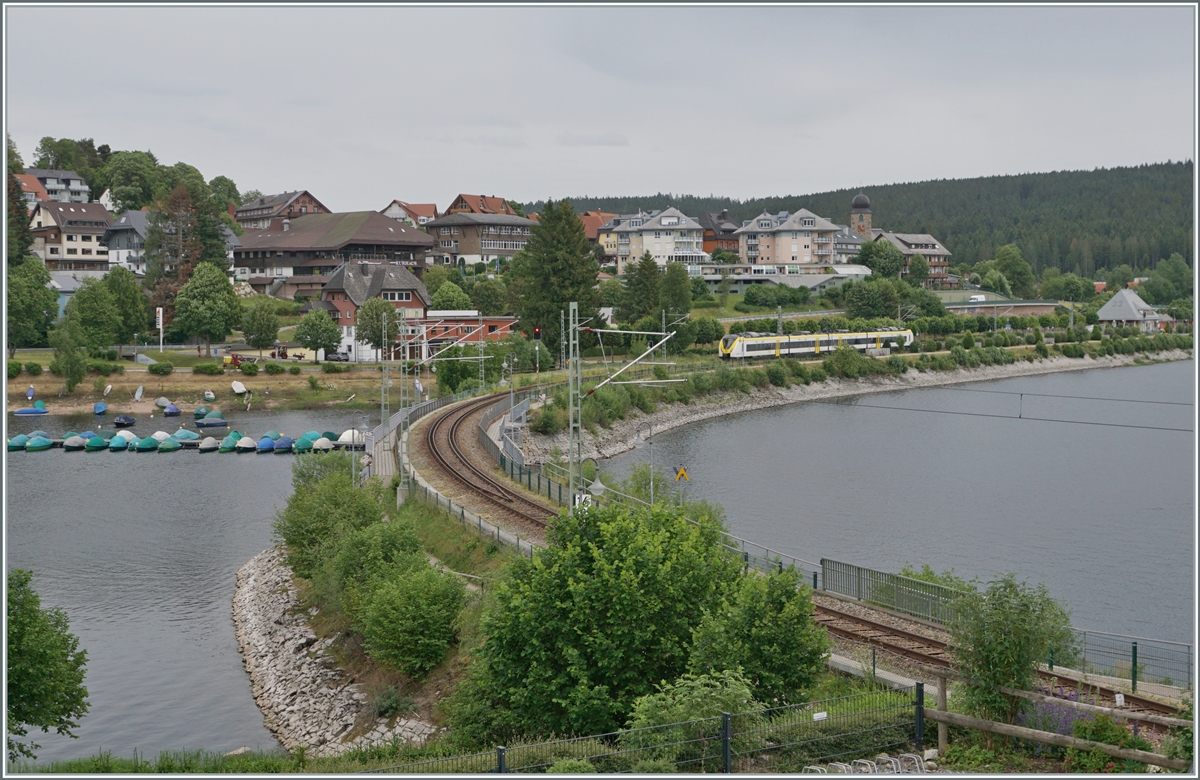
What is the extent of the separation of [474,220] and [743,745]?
110 meters

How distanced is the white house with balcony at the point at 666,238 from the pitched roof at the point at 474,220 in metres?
11.6

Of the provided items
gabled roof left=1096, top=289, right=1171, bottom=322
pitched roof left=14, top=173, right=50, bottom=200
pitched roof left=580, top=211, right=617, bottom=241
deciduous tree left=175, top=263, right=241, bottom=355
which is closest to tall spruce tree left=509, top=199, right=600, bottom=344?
deciduous tree left=175, top=263, right=241, bottom=355

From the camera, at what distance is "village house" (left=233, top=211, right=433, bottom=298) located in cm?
10212

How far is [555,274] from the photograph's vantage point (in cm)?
7544

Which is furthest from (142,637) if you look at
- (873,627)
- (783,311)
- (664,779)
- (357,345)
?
(783,311)

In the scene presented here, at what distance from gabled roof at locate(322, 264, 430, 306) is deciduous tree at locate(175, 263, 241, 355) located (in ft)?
27.4

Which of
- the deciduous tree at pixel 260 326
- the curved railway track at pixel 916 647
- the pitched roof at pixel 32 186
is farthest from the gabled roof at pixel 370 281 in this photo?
the curved railway track at pixel 916 647

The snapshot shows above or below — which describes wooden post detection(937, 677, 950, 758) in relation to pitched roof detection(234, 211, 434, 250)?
below

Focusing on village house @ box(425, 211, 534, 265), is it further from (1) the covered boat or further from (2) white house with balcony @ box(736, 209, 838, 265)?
(1) the covered boat

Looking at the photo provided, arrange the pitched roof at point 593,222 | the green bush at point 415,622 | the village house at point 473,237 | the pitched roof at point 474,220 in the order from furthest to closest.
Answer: the pitched roof at point 593,222 → the pitched roof at point 474,220 → the village house at point 473,237 → the green bush at point 415,622

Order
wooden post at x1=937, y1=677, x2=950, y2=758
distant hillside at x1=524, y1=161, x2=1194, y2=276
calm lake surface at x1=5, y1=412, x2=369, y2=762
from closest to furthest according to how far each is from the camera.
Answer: wooden post at x1=937, y1=677, x2=950, y2=758, calm lake surface at x1=5, y1=412, x2=369, y2=762, distant hillside at x1=524, y1=161, x2=1194, y2=276

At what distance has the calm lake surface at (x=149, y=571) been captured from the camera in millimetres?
23781

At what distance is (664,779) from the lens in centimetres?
1148

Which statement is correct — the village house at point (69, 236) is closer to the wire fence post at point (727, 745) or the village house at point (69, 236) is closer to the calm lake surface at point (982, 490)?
the calm lake surface at point (982, 490)
